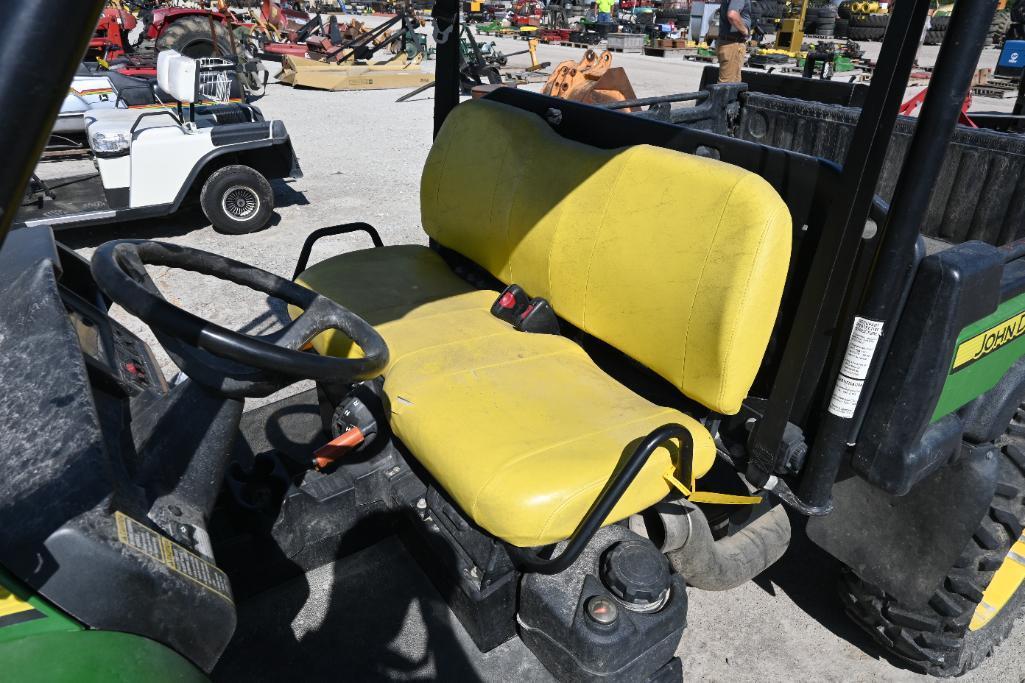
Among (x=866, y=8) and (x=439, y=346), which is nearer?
(x=439, y=346)

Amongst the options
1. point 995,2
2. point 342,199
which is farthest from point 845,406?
point 342,199

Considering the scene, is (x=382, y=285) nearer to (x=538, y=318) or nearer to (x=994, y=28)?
(x=538, y=318)

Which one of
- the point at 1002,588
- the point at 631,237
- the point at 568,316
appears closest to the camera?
the point at 631,237

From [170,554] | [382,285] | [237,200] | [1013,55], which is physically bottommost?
[237,200]

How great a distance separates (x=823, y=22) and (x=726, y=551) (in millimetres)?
23023

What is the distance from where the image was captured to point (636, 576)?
5.48 feet

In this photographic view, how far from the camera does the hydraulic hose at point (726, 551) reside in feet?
6.15

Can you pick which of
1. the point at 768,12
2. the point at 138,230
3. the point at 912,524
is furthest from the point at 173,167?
the point at 768,12

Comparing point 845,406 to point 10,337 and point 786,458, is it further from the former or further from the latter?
point 10,337

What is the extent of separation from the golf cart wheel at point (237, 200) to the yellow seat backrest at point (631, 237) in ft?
8.61

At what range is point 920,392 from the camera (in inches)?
58.4

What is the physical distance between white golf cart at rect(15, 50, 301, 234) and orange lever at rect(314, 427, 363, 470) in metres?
3.31

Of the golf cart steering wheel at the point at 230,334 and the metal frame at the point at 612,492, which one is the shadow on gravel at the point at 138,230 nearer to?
the golf cart steering wheel at the point at 230,334

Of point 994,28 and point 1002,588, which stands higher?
point 994,28
